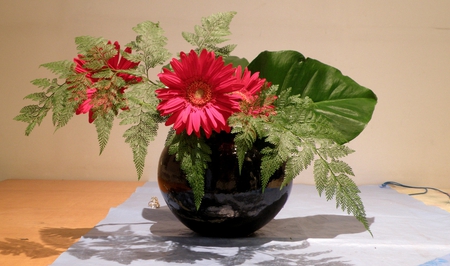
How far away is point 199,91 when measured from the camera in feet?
1.94

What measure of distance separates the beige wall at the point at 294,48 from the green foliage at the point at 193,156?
41.9 inches

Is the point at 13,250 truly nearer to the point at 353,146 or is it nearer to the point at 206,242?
the point at 206,242

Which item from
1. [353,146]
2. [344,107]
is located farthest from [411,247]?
[353,146]

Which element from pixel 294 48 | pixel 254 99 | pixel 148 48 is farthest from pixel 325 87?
pixel 294 48

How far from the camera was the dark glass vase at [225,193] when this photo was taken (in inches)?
26.6

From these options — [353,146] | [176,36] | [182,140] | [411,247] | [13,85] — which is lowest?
[411,247]

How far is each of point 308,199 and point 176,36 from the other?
0.77 meters

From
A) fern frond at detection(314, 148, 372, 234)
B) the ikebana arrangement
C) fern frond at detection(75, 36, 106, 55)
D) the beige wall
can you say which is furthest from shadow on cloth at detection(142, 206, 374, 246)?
the beige wall

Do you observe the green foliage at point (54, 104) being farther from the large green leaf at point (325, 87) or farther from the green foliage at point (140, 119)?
the large green leaf at point (325, 87)

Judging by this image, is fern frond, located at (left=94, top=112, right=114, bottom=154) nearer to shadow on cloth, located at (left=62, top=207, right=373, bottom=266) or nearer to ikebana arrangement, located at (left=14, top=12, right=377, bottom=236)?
ikebana arrangement, located at (left=14, top=12, right=377, bottom=236)

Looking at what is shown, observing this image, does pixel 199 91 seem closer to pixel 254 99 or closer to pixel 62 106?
pixel 254 99

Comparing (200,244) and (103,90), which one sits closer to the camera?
(103,90)

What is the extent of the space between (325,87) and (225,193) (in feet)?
0.80

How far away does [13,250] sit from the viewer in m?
0.72
